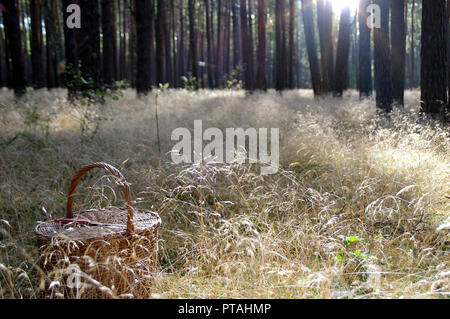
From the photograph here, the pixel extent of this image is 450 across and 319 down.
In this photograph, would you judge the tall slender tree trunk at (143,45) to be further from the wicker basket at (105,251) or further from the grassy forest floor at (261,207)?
the wicker basket at (105,251)

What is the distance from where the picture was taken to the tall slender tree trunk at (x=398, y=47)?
867 cm

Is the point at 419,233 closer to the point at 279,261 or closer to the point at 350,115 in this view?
the point at 279,261

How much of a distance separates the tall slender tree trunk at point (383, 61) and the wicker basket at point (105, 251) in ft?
21.8

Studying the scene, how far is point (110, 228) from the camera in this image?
2.07 m

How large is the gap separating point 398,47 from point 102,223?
964 cm

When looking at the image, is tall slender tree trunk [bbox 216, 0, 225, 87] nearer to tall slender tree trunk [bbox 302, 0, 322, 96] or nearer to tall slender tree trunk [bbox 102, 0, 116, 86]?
tall slender tree trunk [bbox 302, 0, 322, 96]

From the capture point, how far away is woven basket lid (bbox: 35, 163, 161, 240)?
192cm

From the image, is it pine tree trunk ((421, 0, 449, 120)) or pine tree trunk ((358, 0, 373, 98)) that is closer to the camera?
pine tree trunk ((421, 0, 449, 120))

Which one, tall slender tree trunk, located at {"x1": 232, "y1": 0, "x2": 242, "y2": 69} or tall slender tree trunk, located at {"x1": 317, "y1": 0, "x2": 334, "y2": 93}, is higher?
tall slender tree trunk, located at {"x1": 232, "y1": 0, "x2": 242, "y2": 69}

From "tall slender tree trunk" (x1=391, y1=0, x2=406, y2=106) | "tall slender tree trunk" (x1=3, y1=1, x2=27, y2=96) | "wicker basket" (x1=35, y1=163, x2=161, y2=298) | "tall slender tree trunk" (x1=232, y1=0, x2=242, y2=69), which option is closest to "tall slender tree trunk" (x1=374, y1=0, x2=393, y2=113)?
"tall slender tree trunk" (x1=391, y1=0, x2=406, y2=106)

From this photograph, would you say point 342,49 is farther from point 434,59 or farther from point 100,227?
point 100,227

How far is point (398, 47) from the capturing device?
9625mm

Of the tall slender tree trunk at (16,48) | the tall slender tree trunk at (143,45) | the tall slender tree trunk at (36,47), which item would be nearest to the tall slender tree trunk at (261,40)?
the tall slender tree trunk at (143,45)

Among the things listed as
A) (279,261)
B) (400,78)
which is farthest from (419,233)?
(400,78)
